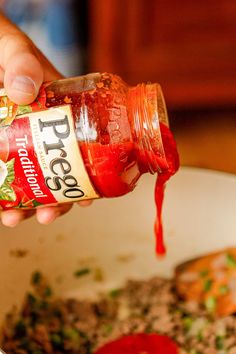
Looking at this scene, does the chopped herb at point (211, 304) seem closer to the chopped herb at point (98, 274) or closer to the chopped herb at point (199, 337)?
the chopped herb at point (199, 337)

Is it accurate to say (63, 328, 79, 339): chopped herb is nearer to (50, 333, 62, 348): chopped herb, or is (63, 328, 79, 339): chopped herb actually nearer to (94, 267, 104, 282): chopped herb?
(50, 333, 62, 348): chopped herb

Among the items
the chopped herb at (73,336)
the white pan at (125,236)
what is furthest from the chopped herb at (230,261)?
the chopped herb at (73,336)

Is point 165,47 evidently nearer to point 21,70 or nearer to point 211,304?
point 211,304

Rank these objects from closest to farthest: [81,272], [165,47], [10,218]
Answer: [10,218], [81,272], [165,47]

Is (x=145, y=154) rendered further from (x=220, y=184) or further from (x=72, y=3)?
(x=72, y=3)

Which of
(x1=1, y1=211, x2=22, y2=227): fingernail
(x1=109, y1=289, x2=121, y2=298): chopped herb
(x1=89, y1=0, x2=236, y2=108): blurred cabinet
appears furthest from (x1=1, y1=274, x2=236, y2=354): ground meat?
(x1=89, y1=0, x2=236, y2=108): blurred cabinet

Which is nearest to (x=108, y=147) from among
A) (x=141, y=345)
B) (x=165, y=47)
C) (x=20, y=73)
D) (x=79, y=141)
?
(x=79, y=141)
